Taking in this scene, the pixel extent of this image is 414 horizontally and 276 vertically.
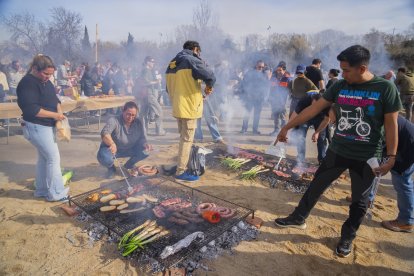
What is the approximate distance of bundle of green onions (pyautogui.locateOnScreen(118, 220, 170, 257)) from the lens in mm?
3023

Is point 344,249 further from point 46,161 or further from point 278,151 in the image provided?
point 46,161

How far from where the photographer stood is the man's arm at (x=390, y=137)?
8.93 ft

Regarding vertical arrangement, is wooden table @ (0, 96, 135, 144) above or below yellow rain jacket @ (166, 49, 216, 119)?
below

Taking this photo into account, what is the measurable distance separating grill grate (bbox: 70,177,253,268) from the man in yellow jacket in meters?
0.85

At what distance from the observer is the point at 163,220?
364 cm

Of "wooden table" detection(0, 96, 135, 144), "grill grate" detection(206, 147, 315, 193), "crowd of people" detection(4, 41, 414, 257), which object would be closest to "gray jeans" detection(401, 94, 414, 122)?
"crowd of people" detection(4, 41, 414, 257)

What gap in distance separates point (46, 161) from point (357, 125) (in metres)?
4.14

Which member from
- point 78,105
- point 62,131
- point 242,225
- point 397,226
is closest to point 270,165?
point 242,225

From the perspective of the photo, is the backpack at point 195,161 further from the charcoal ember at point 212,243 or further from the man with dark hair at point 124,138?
the charcoal ember at point 212,243

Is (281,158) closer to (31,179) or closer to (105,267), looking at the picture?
(105,267)

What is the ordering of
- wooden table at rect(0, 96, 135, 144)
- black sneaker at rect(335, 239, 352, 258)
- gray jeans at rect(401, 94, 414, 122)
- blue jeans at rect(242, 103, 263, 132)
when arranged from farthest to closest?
gray jeans at rect(401, 94, 414, 122)
blue jeans at rect(242, 103, 263, 132)
wooden table at rect(0, 96, 135, 144)
black sneaker at rect(335, 239, 352, 258)

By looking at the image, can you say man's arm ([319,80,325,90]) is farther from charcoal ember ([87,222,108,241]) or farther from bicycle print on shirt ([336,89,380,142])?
charcoal ember ([87,222,108,241])

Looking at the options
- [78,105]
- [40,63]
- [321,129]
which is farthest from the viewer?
[78,105]

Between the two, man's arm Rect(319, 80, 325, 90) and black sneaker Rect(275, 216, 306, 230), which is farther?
man's arm Rect(319, 80, 325, 90)
